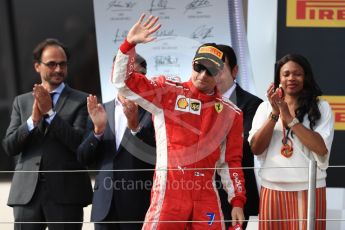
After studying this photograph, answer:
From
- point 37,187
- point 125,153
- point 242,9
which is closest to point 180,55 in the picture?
point 242,9

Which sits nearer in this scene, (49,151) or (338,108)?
(49,151)

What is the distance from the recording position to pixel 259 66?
16.5 feet

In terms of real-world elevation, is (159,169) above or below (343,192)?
above

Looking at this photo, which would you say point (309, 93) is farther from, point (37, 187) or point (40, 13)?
point (40, 13)

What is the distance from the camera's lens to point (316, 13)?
505cm

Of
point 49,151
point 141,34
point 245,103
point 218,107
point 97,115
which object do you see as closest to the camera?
point 141,34

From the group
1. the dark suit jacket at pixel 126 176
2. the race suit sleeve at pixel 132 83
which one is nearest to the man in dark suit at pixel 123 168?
the dark suit jacket at pixel 126 176

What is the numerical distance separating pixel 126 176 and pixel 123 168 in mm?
54

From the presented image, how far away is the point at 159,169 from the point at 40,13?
7.23 ft

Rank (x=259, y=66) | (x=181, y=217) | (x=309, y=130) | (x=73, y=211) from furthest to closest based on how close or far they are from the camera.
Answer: (x=259, y=66) < (x=73, y=211) < (x=309, y=130) < (x=181, y=217)

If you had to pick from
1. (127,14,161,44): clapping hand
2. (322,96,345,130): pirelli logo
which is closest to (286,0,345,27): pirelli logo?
(322,96,345,130): pirelli logo

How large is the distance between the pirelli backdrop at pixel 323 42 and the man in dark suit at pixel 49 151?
1334 millimetres
